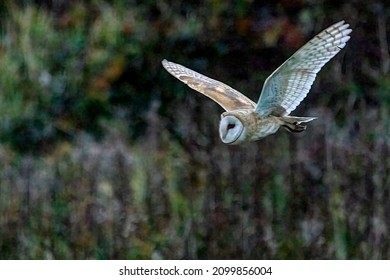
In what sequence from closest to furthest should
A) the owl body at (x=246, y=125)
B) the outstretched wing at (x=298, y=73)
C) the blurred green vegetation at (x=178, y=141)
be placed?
the outstretched wing at (x=298, y=73), the owl body at (x=246, y=125), the blurred green vegetation at (x=178, y=141)

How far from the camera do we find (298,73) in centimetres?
208

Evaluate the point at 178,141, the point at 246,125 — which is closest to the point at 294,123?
the point at 246,125

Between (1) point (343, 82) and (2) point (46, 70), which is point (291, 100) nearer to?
(1) point (343, 82)

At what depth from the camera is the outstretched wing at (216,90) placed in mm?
2262

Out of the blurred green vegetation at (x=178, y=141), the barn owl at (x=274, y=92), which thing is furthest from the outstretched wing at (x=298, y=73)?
the blurred green vegetation at (x=178, y=141)

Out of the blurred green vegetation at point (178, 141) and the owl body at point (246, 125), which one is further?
the blurred green vegetation at point (178, 141)

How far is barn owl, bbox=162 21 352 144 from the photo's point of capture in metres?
2.06

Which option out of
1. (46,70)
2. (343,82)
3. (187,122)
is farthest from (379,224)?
(46,70)

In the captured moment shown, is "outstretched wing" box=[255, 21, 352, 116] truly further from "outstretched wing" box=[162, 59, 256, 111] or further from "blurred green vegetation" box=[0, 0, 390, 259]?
"blurred green vegetation" box=[0, 0, 390, 259]

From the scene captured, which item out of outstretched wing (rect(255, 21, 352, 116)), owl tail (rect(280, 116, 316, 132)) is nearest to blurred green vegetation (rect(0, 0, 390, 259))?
owl tail (rect(280, 116, 316, 132))

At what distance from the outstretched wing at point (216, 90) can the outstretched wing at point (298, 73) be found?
3.1 inches

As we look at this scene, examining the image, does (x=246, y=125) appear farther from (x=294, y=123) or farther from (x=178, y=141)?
(x=178, y=141)

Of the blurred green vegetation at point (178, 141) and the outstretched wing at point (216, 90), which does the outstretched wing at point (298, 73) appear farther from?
the blurred green vegetation at point (178, 141)
